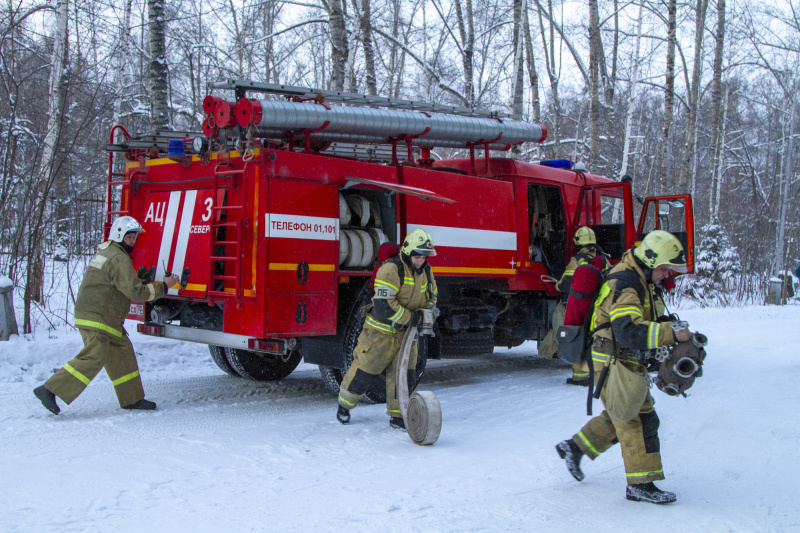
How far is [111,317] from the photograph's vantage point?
6203 millimetres

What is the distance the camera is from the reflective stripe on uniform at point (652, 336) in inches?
156

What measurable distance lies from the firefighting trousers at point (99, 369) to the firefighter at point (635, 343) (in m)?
4.01

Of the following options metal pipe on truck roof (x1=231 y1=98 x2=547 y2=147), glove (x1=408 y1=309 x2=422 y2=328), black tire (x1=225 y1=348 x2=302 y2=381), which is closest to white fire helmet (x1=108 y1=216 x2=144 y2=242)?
metal pipe on truck roof (x1=231 y1=98 x2=547 y2=147)

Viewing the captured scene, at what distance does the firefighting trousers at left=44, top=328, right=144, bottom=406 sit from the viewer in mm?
5871

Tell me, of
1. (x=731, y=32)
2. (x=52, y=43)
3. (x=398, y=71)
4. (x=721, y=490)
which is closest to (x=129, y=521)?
(x=721, y=490)

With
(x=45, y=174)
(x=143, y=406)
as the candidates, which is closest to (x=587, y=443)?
(x=143, y=406)

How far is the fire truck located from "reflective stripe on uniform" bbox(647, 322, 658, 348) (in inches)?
123

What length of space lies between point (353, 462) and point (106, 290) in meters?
2.86

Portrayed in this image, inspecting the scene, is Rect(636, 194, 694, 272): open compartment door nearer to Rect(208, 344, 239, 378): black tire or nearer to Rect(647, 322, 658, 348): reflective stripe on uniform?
Rect(647, 322, 658, 348): reflective stripe on uniform

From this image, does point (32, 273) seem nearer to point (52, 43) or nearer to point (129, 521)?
point (52, 43)

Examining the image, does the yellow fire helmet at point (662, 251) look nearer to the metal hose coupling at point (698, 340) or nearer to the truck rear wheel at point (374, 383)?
the metal hose coupling at point (698, 340)

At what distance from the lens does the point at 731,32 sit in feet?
91.8

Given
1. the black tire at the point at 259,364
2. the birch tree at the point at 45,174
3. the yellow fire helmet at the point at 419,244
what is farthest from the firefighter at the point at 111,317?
the birch tree at the point at 45,174

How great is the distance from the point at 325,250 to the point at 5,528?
11.7ft
